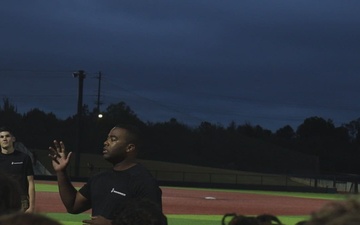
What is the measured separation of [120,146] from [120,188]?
0.34 meters

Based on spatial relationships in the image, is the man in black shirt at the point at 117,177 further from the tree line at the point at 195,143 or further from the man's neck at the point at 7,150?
the tree line at the point at 195,143

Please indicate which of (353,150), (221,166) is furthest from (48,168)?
(353,150)

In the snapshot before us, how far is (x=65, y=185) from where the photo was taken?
22.8ft

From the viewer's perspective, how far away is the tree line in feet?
287

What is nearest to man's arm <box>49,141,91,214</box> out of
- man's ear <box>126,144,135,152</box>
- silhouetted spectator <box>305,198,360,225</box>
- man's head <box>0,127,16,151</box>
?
man's ear <box>126,144,135,152</box>

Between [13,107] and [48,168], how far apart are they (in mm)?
34086

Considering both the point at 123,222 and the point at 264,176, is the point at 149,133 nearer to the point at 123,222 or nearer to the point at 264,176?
the point at 264,176

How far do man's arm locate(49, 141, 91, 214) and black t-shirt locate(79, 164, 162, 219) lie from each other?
0.21m

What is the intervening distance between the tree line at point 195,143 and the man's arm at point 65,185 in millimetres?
73117

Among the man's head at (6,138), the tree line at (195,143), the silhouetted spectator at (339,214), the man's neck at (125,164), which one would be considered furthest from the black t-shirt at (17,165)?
the tree line at (195,143)

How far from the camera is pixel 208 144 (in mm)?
93750

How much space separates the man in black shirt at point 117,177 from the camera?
664 cm

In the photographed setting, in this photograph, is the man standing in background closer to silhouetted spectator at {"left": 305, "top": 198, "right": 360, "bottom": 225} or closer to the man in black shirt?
the man in black shirt

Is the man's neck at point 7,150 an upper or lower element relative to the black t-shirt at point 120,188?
upper
